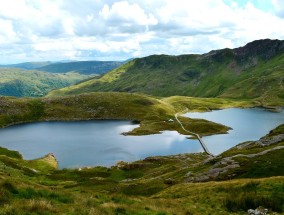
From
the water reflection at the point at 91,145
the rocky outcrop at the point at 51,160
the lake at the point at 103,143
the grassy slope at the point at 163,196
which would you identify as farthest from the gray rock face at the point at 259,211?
the water reflection at the point at 91,145

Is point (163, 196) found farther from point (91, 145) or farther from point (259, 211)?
point (91, 145)

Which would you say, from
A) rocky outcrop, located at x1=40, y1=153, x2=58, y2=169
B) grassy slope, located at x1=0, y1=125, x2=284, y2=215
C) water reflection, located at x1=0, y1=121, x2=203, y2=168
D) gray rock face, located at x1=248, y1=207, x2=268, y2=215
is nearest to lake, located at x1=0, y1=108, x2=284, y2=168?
water reflection, located at x1=0, y1=121, x2=203, y2=168

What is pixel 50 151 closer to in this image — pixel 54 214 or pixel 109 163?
pixel 109 163

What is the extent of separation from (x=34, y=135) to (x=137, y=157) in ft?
267

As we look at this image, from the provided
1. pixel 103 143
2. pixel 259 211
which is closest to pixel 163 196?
pixel 259 211

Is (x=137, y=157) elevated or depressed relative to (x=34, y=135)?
depressed

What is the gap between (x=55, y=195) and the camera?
21969 millimetres

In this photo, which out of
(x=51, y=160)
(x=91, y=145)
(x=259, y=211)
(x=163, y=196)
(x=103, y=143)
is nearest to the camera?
(x=259, y=211)

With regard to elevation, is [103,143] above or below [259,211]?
above

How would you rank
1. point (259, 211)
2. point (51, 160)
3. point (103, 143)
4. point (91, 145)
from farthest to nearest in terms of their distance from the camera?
point (103, 143), point (91, 145), point (51, 160), point (259, 211)

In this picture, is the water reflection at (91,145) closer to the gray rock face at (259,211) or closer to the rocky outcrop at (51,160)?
the rocky outcrop at (51,160)

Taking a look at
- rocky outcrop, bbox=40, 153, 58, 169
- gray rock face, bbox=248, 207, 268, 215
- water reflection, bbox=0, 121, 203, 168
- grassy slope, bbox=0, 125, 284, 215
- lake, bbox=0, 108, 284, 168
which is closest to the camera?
grassy slope, bbox=0, 125, 284, 215

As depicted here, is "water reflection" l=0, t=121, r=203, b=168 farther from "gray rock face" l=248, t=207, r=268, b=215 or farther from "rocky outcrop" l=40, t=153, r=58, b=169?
"gray rock face" l=248, t=207, r=268, b=215

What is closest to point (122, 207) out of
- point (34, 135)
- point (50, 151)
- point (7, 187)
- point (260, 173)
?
point (7, 187)
